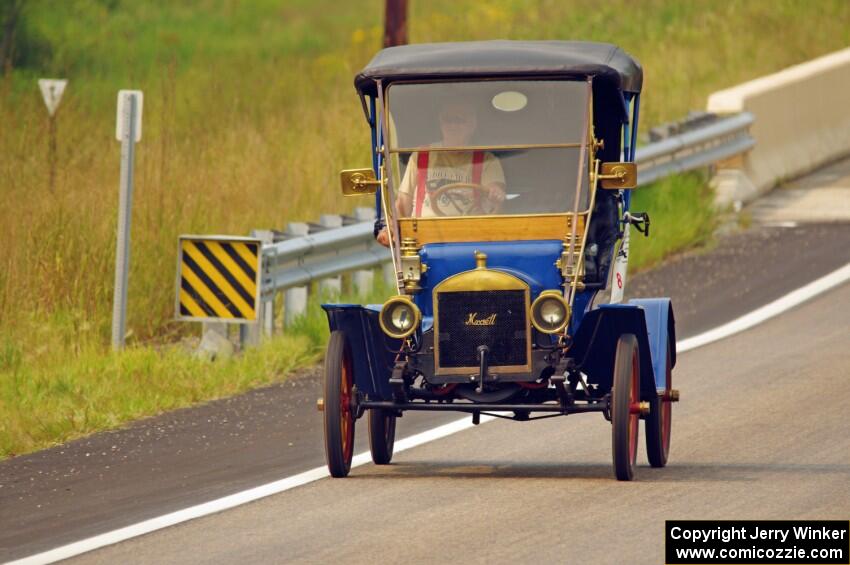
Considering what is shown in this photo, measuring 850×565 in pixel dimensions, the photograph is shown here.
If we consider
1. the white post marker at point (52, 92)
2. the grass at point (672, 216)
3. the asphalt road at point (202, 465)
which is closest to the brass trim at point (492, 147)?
the asphalt road at point (202, 465)

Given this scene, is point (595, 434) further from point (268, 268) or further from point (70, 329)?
point (70, 329)

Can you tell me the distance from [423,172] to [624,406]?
1.78 metres

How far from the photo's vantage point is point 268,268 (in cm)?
1387

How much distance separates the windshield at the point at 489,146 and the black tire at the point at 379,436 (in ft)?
3.51

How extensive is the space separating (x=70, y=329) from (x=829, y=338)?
5.47m

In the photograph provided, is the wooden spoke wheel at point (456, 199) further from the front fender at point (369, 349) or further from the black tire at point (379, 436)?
the black tire at point (379, 436)

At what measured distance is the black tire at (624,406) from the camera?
9.41 metres

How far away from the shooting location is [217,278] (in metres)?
13.6

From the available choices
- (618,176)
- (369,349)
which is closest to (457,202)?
(618,176)

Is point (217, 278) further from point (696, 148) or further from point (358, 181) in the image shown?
point (696, 148)

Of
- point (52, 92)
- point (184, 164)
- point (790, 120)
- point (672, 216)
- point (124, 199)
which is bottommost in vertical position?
point (124, 199)

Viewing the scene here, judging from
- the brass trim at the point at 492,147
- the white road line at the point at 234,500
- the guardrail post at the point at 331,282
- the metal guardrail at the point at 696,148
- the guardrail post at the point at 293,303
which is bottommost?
the white road line at the point at 234,500

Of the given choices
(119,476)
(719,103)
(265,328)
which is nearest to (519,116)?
(119,476)

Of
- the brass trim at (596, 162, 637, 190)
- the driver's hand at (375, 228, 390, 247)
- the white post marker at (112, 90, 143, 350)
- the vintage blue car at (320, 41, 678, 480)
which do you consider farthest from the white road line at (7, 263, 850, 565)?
the white post marker at (112, 90, 143, 350)
